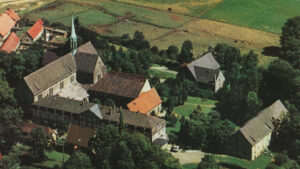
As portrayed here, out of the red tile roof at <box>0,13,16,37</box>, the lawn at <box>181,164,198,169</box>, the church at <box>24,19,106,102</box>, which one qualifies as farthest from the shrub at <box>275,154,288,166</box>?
the red tile roof at <box>0,13,16,37</box>

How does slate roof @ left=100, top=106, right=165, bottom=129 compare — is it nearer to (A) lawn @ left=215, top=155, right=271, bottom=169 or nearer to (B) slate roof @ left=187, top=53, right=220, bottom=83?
(A) lawn @ left=215, top=155, right=271, bottom=169

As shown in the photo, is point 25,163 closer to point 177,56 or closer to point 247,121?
point 247,121

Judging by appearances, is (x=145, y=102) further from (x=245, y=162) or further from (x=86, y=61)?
(x=245, y=162)

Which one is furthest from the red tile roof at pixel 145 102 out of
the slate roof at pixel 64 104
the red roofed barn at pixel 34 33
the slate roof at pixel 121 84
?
the red roofed barn at pixel 34 33

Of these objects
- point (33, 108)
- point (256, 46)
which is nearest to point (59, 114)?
point (33, 108)

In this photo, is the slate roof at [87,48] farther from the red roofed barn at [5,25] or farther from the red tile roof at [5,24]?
the red tile roof at [5,24]

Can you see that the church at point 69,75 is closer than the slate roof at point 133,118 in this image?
No
